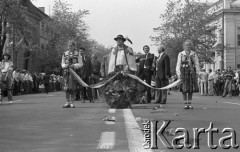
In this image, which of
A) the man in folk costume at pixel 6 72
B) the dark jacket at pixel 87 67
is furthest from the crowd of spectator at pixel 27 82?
the man in folk costume at pixel 6 72

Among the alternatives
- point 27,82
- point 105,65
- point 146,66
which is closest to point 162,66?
point 146,66

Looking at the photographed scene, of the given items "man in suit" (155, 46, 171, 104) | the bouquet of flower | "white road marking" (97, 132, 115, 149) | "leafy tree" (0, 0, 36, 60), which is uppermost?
"leafy tree" (0, 0, 36, 60)

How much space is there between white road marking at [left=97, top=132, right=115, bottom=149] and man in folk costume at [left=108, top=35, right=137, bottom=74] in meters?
6.84

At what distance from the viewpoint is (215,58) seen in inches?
2894

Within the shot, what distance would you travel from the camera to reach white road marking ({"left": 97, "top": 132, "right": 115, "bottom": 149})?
691 centimetres

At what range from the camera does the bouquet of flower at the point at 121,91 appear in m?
14.4

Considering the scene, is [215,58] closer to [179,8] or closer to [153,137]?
[179,8]

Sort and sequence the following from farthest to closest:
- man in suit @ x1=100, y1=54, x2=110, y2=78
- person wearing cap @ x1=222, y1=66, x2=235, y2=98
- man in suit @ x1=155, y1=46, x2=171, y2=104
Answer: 1. person wearing cap @ x1=222, y1=66, x2=235, y2=98
2. man in suit @ x1=155, y1=46, x2=171, y2=104
3. man in suit @ x1=100, y1=54, x2=110, y2=78

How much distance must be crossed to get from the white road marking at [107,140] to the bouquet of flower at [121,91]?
612 cm

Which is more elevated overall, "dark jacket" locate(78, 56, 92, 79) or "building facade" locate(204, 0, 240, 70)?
"building facade" locate(204, 0, 240, 70)

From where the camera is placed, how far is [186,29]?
6328cm

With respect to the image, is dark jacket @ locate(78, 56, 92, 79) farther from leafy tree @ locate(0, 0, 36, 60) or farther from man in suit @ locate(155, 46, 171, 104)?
leafy tree @ locate(0, 0, 36, 60)

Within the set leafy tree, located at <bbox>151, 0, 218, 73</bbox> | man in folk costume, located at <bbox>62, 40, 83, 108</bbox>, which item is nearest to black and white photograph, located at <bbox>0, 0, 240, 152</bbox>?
man in folk costume, located at <bbox>62, 40, 83, 108</bbox>

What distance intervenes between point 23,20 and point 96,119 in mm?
27942
